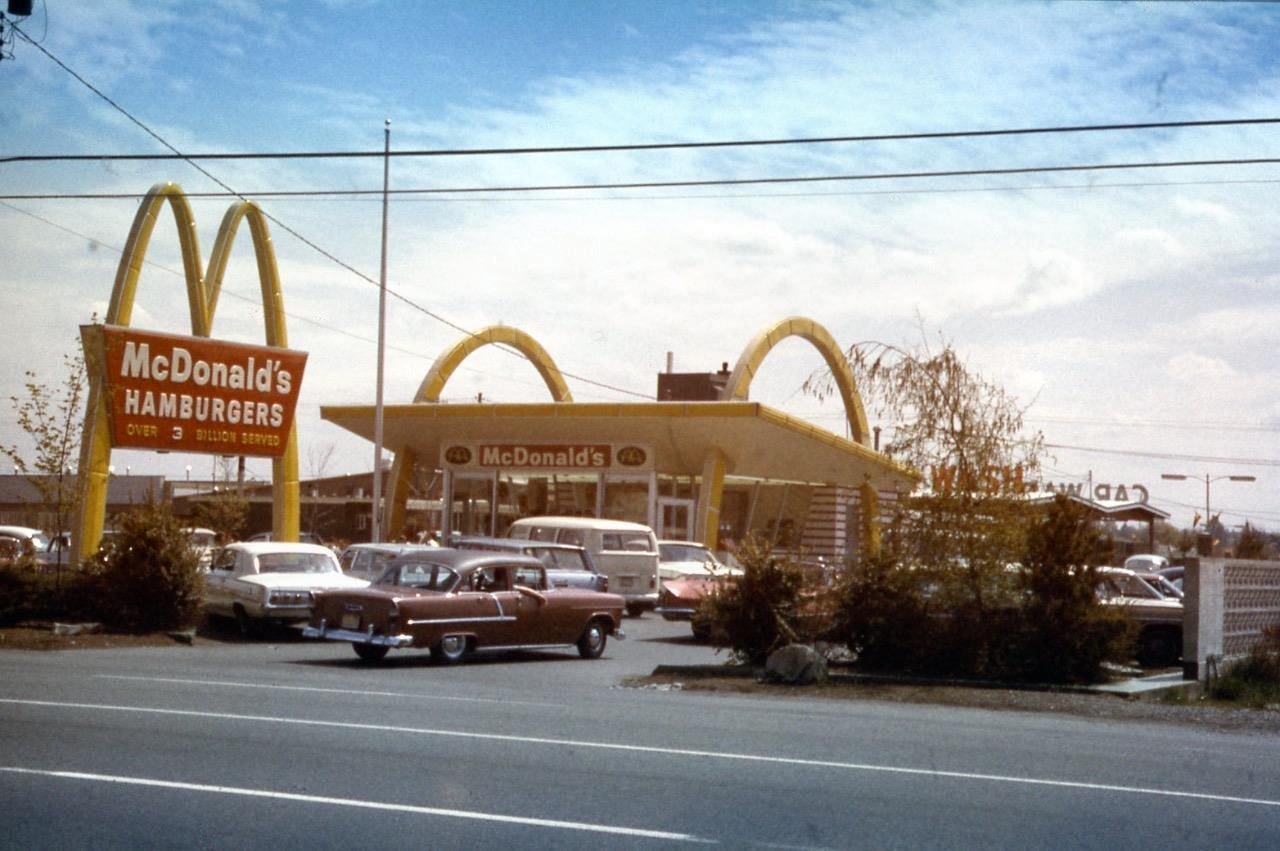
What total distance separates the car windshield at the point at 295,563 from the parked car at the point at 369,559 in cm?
79

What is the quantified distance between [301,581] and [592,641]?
541 cm

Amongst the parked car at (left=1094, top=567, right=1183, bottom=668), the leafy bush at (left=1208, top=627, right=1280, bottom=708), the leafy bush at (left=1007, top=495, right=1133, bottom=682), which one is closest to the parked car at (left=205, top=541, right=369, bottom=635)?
the leafy bush at (left=1007, top=495, right=1133, bottom=682)

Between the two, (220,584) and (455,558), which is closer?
(455,558)

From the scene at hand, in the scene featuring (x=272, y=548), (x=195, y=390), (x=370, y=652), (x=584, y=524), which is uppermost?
(x=195, y=390)

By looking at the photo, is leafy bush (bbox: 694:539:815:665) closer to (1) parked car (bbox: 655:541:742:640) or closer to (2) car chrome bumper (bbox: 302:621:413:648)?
(1) parked car (bbox: 655:541:742:640)

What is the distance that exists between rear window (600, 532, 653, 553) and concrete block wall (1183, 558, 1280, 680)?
43.3ft

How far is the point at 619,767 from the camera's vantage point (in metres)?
9.84

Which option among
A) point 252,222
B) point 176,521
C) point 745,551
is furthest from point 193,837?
point 252,222

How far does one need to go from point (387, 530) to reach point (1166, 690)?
3144 centimetres

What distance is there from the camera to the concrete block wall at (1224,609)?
1880 cm

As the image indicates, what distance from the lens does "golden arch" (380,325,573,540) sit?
148ft

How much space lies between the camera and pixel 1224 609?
19734mm

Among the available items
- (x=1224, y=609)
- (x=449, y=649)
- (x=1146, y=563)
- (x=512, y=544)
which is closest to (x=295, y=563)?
(x=512, y=544)

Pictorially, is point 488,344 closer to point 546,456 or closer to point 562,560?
point 546,456
